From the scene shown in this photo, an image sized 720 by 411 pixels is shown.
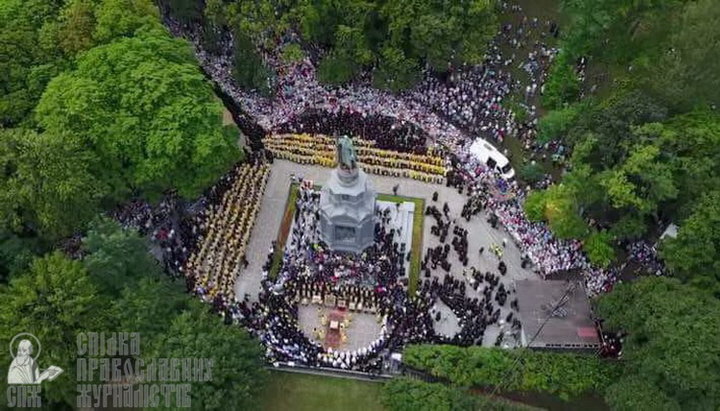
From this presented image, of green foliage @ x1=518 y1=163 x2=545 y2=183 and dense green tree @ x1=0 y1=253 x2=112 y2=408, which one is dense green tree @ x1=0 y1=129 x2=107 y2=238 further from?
green foliage @ x1=518 y1=163 x2=545 y2=183

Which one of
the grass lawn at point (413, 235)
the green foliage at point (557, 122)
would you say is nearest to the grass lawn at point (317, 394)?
the grass lawn at point (413, 235)

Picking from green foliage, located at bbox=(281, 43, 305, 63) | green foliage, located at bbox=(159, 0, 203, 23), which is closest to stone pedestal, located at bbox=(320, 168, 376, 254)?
green foliage, located at bbox=(281, 43, 305, 63)

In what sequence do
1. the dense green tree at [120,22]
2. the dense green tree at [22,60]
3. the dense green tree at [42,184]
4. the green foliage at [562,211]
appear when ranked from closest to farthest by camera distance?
1. the dense green tree at [42,184]
2. the dense green tree at [22,60]
3. the green foliage at [562,211]
4. the dense green tree at [120,22]

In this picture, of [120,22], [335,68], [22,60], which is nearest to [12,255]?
A: [22,60]

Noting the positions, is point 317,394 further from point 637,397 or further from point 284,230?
point 637,397

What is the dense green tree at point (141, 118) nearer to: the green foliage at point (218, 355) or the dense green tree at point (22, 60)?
the dense green tree at point (22, 60)

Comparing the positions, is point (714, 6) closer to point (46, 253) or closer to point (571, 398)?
point (571, 398)
